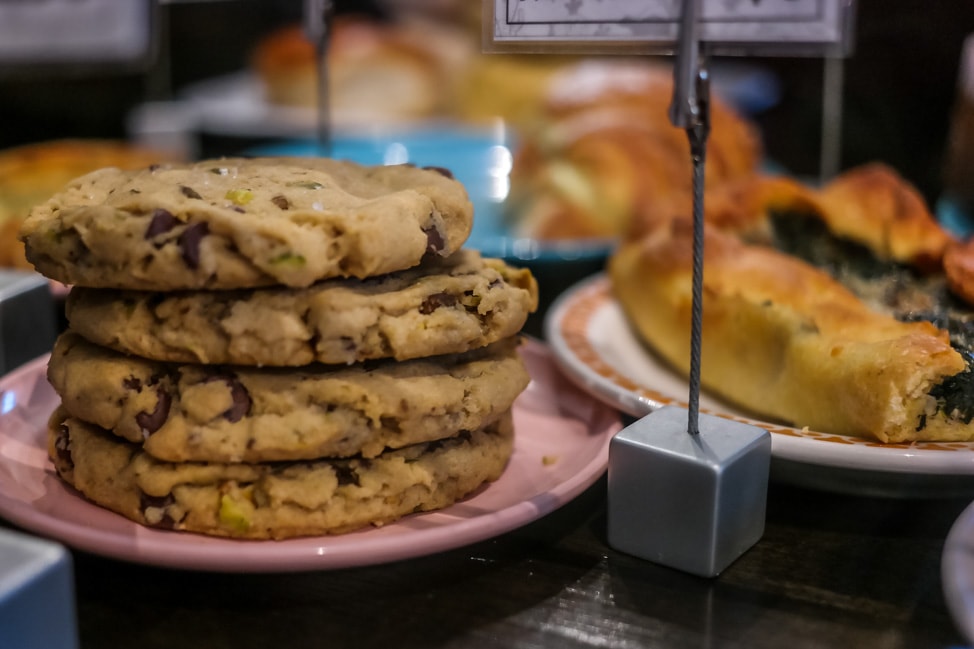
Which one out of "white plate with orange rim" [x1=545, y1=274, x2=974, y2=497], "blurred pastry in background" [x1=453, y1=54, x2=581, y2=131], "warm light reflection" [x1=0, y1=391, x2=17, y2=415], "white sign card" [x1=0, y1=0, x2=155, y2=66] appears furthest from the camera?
"blurred pastry in background" [x1=453, y1=54, x2=581, y2=131]

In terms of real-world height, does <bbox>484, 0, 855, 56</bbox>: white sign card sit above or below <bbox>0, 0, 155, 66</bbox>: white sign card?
below

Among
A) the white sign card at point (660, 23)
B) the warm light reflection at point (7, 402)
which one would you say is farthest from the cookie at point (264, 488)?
the white sign card at point (660, 23)

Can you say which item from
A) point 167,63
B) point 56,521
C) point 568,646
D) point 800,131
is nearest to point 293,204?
point 56,521

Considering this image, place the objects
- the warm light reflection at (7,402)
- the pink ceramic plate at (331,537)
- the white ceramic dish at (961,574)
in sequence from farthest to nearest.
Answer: the warm light reflection at (7,402), the pink ceramic plate at (331,537), the white ceramic dish at (961,574)

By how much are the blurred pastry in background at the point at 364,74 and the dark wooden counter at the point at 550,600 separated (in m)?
2.38

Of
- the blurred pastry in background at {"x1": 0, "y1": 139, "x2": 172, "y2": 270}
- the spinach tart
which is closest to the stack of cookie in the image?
the spinach tart

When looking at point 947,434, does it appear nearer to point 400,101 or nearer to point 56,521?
point 56,521

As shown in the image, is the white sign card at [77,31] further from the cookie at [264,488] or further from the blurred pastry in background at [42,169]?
the cookie at [264,488]

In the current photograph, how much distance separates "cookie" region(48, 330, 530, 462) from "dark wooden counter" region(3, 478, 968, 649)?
0.49 ft

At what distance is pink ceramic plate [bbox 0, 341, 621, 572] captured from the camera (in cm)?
92

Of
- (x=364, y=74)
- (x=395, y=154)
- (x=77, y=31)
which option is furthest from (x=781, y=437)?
(x=364, y=74)

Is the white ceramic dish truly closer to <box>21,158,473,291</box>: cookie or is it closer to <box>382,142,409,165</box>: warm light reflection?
<box>21,158,473,291</box>: cookie

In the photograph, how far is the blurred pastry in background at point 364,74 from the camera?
327 centimetres

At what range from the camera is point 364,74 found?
3.36m
